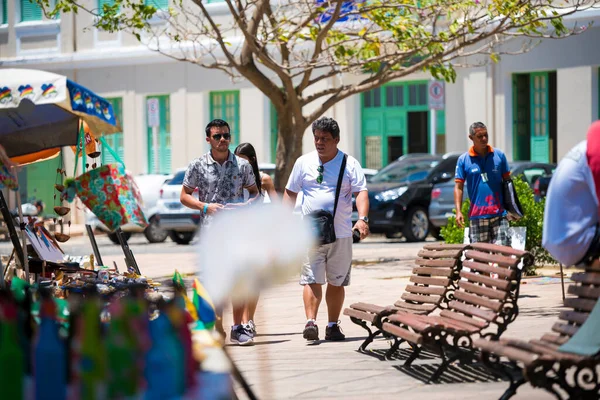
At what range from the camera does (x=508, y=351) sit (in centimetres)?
627

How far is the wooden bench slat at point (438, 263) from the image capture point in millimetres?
9148

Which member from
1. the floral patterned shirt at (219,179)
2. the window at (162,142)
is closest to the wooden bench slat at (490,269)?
the floral patterned shirt at (219,179)

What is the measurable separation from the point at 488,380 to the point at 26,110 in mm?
6132

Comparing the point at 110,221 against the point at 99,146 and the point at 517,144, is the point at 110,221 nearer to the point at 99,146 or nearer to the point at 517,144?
the point at 99,146

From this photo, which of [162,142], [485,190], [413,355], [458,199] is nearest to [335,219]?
[413,355]

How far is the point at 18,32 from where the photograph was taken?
37375 mm

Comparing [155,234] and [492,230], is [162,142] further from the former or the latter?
[492,230]

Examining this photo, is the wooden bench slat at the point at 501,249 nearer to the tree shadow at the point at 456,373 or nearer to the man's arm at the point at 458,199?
the tree shadow at the point at 456,373

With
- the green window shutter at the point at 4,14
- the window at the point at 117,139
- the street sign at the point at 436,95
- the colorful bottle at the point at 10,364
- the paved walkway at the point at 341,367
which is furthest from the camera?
the green window shutter at the point at 4,14

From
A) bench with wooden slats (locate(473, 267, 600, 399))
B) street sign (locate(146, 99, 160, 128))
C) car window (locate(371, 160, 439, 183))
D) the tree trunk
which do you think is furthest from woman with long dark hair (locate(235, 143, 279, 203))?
street sign (locate(146, 99, 160, 128))

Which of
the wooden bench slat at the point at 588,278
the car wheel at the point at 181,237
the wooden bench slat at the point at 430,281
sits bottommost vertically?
the car wheel at the point at 181,237

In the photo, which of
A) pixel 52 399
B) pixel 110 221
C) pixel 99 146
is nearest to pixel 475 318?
pixel 110 221

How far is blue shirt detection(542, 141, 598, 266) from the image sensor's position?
602 cm

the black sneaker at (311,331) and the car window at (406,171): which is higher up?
the car window at (406,171)
